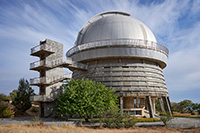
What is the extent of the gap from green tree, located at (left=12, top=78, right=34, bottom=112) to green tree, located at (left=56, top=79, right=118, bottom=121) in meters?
17.8

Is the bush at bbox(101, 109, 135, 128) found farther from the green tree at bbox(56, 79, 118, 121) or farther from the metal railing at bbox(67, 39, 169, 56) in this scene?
the metal railing at bbox(67, 39, 169, 56)

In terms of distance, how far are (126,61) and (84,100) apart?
56.7 ft

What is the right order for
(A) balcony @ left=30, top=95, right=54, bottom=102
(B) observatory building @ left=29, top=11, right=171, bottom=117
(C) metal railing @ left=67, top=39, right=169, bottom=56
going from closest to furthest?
1. (A) balcony @ left=30, top=95, right=54, bottom=102
2. (B) observatory building @ left=29, top=11, right=171, bottom=117
3. (C) metal railing @ left=67, top=39, right=169, bottom=56

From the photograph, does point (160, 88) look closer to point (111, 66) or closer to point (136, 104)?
point (136, 104)

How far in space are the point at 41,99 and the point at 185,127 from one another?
80.3 feet

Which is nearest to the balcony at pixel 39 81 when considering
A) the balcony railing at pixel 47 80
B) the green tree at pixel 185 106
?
the balcony railing at pixel 47 80

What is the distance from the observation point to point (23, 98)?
143 feet

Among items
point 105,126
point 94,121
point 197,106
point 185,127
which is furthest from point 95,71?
point 197,106

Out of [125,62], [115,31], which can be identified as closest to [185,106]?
[125,62]

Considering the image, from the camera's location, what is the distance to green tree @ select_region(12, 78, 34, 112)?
43500mm

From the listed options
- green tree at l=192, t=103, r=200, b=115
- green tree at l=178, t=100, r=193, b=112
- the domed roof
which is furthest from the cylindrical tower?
green tree at l=178, t=100, r=193, b=112

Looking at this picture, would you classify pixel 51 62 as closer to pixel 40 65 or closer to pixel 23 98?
pixel 40 65

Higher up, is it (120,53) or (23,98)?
(120,53)

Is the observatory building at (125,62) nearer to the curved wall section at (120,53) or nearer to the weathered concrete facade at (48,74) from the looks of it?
the curved wall section at (120,53)
